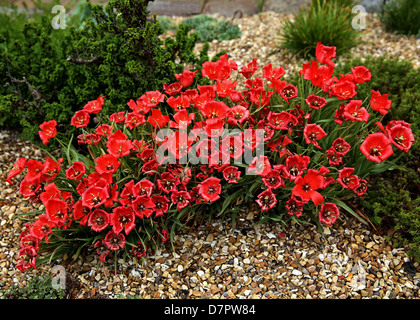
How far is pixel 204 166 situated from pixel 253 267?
0.77m

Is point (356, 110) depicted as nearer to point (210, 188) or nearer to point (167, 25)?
point (210, 188)

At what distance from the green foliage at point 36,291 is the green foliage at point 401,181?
7.36 ft

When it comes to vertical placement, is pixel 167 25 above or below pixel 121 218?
above

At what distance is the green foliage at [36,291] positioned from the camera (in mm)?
2463

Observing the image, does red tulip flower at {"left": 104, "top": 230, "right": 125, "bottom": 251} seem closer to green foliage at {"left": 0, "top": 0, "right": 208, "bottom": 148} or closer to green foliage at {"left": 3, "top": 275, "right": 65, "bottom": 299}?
green foliage at {"left": 3, "top": 275, "right": 65, "bottom": 299}

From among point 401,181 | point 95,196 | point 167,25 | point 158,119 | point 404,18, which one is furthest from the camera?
point 167,25

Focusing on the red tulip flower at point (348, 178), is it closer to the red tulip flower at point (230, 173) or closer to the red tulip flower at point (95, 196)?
the red tulip flower at point (230, 173)

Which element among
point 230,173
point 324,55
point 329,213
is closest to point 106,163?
point 230,173

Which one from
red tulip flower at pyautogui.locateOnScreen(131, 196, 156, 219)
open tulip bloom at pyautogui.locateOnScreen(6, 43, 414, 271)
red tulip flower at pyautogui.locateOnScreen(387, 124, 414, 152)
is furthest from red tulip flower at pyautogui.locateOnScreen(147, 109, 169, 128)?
red tulip flower at pyautogui.locateOnScreen(387, 124, 414, 152)

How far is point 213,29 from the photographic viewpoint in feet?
16.9
